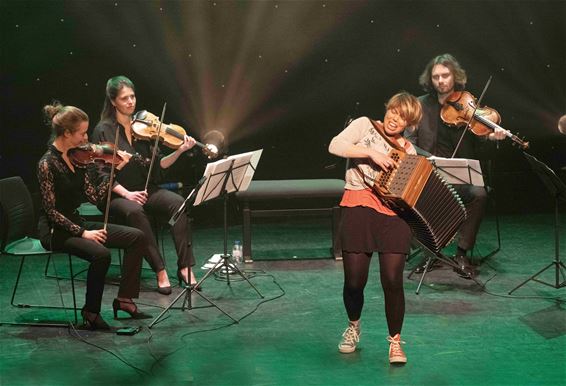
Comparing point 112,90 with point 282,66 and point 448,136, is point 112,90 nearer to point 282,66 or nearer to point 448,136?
point 448,136

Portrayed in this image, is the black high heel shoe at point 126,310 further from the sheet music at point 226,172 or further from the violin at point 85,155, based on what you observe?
the violin at point 85,155

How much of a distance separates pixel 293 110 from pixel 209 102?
0.82 meters

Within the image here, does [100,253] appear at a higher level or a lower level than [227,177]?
lower

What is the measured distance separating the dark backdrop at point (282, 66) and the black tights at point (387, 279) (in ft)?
10.9

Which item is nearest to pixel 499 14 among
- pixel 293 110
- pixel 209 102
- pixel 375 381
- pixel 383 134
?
pixel 293 110

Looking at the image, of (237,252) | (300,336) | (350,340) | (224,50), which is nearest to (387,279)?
(350,340)

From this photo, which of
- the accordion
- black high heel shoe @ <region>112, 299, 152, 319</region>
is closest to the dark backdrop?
black high heel shoe @ <region>112, 299, 152, 319</region>

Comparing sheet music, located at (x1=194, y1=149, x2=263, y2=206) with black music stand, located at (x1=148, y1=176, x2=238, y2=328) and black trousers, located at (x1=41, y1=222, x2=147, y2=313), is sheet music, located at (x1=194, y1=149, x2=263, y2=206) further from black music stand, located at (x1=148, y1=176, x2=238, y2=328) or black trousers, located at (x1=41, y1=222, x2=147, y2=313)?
black trousers, located at (x1=41, y1=222, x2=147, y2=313)

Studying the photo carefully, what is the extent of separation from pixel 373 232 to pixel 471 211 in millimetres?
2201

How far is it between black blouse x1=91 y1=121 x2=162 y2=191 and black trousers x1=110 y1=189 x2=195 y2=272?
118 mm

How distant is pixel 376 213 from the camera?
4.05 m

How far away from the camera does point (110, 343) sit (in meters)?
4.51

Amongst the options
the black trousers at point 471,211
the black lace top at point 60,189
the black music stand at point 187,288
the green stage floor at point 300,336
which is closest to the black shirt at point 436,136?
the black trousers at point 471,211

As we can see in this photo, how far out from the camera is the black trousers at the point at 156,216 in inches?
219
